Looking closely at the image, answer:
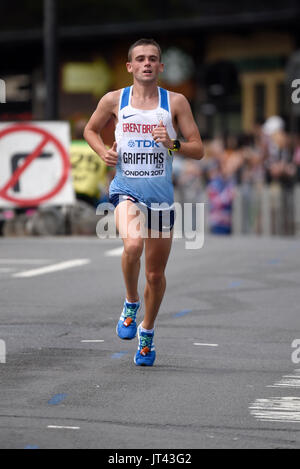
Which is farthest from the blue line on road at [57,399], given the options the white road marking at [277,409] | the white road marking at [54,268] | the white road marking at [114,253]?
the white road marking at [114,253]

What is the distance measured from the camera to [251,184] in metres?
20.8

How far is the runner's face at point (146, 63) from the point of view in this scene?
793cm

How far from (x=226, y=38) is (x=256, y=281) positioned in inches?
732

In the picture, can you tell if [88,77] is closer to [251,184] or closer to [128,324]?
[251,184]

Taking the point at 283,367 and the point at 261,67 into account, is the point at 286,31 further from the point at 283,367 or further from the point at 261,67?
the point at 283,367

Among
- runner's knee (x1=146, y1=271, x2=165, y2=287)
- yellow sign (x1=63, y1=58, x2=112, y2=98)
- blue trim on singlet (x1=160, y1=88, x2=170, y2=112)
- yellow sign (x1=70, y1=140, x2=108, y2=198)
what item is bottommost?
runner's knee (x1=146, y1=271, x2=165, y2=287)

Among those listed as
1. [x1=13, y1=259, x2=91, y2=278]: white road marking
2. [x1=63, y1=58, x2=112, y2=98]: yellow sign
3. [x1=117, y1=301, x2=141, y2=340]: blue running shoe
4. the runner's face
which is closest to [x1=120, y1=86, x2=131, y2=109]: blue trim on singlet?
the runner's face

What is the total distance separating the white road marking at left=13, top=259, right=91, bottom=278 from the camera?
1390 centimetres

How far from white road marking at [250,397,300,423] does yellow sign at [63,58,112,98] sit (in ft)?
82.9

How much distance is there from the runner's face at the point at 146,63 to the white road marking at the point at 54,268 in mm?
6062

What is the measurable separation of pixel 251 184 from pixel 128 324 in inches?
503

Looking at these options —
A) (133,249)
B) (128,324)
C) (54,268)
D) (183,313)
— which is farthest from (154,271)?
(54,268)

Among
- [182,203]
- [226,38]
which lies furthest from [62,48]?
[182,203]

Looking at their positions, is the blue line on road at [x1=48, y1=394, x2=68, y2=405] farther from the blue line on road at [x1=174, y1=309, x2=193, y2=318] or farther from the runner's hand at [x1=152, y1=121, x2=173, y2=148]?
the blue line on road at [x1=174, y1=309, x2=193, y2=318]
